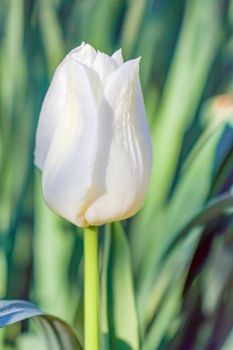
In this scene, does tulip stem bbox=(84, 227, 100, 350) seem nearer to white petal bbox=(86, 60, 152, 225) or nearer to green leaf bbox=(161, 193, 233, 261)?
white petal bbox=(86, 60, 152, 225)

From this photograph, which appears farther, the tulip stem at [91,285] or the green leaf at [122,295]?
the green leaf at [122,295]

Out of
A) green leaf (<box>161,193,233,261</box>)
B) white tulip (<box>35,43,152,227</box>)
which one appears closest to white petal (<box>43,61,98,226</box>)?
white tulip (<box>35,43,152,227</box>)

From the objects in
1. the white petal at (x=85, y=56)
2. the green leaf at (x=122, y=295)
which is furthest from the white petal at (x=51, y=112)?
the green leaf at (x=122, y=295)

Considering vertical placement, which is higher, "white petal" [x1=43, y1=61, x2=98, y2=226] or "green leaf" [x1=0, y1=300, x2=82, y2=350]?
"white petal" [x1=43, y1=61, x2=98, y2=226]

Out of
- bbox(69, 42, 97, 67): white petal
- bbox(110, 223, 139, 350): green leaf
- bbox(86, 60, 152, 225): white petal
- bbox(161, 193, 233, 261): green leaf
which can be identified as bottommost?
bbox(110, 223, 139, 350): green leaf

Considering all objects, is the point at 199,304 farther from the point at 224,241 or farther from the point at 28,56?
the point at 28,56

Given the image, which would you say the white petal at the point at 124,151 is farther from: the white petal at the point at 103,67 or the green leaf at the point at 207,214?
the green leaf at the point at 207,214

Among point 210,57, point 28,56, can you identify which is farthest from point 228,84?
point 28,56
